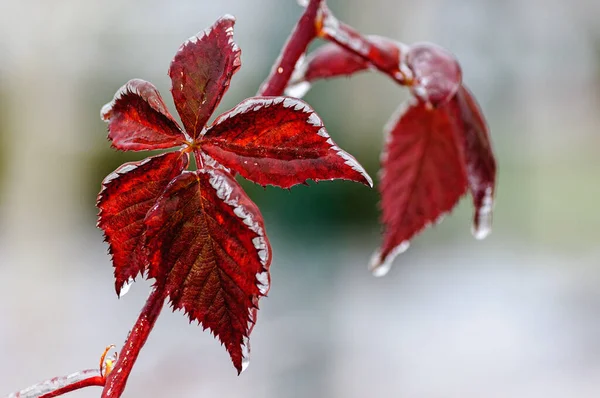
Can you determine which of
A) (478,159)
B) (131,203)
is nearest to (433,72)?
(478,159)

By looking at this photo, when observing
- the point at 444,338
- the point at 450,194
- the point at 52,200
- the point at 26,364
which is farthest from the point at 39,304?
the point at 450,194

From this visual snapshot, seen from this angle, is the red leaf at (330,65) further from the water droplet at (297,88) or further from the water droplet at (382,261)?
the water droplet at (382,261)

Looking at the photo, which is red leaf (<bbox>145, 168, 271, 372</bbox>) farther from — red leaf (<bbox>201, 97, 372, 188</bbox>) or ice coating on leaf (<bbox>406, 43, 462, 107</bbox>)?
ice coating on leaf (<bbox>406, 43, 462, 107</bbox>)

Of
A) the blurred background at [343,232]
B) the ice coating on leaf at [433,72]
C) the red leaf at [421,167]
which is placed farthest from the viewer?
the blurred background at [343,232]

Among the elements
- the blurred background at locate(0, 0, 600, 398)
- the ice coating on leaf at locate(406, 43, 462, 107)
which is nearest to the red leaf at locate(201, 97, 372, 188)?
the ice coating on leaf at locate(406, 43, 462, 107)

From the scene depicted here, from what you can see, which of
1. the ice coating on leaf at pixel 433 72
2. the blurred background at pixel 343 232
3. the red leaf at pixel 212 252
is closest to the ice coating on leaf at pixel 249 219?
the red leaf at pixel 212 252

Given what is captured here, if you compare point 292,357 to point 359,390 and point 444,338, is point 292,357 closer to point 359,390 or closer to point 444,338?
point 359,390

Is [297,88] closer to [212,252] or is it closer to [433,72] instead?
[433,72]
